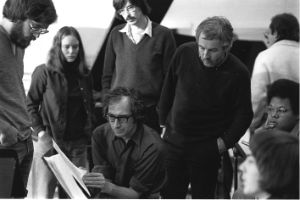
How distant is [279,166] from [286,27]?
1910 millimetres

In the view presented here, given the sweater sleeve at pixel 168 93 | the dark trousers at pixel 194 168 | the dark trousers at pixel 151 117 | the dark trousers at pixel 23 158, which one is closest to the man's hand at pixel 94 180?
the dark trousers at pixel 23 158

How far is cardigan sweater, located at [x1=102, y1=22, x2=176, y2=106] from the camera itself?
3893 millimetres

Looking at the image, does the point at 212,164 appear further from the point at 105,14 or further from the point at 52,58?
the point at 105,14

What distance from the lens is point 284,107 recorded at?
3402 mm

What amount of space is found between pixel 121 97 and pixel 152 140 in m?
0.27

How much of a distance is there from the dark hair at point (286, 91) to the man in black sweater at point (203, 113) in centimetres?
18

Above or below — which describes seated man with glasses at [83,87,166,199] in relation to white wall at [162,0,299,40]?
below

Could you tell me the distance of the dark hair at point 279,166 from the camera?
6.85 ft

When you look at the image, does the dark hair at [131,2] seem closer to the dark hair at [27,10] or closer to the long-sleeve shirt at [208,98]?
the long-sleeve shirt at [208,98]

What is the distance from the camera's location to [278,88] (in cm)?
347

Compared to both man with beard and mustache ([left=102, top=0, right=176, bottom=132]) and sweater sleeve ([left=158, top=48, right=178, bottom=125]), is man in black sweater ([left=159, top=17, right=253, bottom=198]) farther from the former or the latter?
man with beard and mustache ([left=102, top=0, right=176, bottom=132])

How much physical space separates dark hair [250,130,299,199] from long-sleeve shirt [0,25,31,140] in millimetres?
1332

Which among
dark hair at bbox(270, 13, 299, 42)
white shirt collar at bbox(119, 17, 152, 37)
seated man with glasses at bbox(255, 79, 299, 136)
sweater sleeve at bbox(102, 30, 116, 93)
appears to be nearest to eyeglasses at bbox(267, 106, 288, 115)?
seated man with glasses at bbox(255, 79, 299, 136)

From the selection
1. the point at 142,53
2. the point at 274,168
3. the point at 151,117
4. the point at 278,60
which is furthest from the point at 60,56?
the point at 274,168
